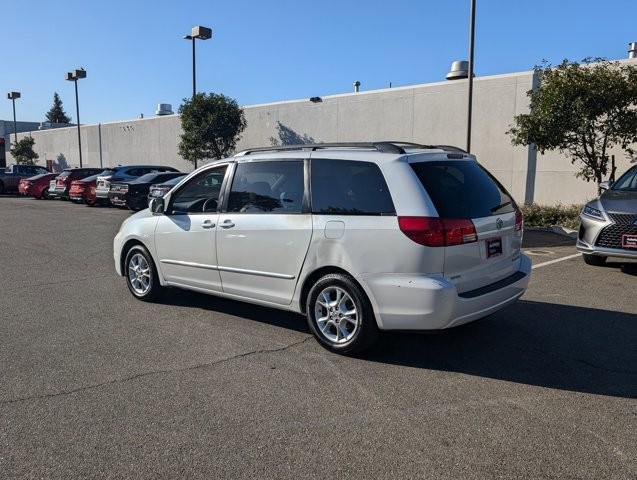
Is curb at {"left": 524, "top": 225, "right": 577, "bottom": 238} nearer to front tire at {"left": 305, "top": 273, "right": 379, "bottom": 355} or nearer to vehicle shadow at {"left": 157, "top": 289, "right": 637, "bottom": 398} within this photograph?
vehicle shadow at {"left": 157, "top": 289, "right": 637, "bottom": 398}

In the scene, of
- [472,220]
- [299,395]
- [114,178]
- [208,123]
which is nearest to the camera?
[299,395]

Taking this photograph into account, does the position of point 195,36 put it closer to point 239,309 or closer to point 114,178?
point 114,178

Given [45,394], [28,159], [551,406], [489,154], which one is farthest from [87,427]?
[28,159]

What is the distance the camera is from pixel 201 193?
20.5ft

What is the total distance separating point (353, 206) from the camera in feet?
15.7

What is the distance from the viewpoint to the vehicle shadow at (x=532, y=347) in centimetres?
444

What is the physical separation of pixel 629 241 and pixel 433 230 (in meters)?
4.58

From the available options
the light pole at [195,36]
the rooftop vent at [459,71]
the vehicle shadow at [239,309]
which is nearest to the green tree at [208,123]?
the light pole at [195,36]

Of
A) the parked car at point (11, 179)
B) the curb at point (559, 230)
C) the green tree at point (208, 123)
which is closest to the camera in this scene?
the curb at point (559, 230)

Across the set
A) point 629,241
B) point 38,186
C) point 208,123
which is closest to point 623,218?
point 629,241

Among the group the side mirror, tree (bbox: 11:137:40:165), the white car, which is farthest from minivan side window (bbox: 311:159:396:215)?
tree (bbox: 11:137:40:165)

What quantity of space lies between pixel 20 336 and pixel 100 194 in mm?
17176

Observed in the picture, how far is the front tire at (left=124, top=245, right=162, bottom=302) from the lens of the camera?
21.9 feet

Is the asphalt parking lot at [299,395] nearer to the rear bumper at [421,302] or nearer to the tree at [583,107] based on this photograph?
the rear bumper at [421,302]
